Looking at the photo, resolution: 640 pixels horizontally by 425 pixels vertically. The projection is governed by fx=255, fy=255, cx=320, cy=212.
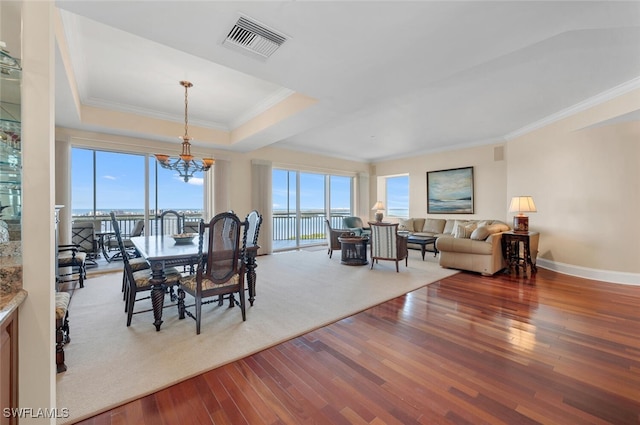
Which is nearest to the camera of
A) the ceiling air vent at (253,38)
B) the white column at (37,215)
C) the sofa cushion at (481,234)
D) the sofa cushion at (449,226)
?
the white column at (37,215)

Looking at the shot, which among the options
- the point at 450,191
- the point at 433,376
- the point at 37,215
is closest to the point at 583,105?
the point at 450,191

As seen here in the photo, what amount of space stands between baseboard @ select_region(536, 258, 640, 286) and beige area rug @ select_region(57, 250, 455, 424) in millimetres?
2052

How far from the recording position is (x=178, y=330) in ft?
8.21

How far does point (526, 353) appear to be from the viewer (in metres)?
2.08

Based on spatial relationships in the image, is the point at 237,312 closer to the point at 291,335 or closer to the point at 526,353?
the point at 291,335

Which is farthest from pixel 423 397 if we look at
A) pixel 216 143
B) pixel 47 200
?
pixel 216 143

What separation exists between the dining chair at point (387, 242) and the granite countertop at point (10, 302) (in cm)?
444

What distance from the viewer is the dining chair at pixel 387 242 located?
4.75 meters

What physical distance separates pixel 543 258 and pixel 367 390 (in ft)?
17.0

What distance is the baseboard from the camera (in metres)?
3.88

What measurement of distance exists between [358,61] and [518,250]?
14.5 feet

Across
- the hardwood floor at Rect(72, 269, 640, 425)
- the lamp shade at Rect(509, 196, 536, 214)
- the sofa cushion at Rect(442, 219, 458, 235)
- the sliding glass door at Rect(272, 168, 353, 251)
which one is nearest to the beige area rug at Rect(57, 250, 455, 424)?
the hardwood floor at Rect(72, 269, 640, 425)

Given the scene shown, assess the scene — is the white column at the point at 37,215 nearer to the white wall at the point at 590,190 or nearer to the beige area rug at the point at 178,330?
the beige area rug at the point at 178,330

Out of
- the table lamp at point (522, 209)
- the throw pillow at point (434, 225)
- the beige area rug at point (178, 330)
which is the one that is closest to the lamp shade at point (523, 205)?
the table lamp at point (522, 209)
